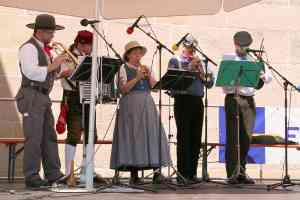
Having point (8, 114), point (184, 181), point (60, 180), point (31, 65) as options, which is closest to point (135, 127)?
point (184, 181)

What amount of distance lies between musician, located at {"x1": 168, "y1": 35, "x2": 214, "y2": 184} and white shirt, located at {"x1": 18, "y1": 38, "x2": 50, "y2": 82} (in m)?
1.75

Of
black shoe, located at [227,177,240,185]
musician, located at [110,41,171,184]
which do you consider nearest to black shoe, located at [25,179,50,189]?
musician, located at [110,41,171,184]

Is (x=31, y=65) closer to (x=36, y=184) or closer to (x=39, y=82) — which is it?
(x=39, y=82)

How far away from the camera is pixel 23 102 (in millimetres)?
7516

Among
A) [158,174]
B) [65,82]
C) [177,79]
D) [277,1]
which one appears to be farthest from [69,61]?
[277,1]

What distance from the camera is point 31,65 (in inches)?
292

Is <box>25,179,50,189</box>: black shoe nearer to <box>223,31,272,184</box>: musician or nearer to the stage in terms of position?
the stage

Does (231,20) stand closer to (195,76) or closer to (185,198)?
(195,76)

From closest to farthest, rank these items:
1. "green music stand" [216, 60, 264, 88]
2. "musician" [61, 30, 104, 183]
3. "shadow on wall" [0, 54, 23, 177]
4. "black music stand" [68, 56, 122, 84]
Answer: "black music stand" [68, 56, 122, 84]
"green music stand" [216, 60, 264, 88]
"musician" [61, 30, 104, 183]
"shadow on wall" [0, 54, 23, 177]

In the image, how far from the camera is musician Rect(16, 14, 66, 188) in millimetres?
7445

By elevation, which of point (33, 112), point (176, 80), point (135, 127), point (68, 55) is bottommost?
point (135, 127)

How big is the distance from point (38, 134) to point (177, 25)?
402 centimetres

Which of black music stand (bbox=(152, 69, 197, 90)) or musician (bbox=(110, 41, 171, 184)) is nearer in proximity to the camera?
black music stand (bbox=(152, 69, 197, 90))

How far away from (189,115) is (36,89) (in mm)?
2033
